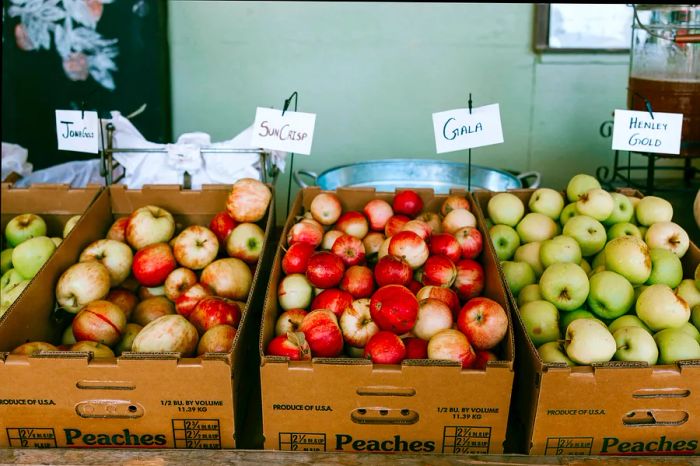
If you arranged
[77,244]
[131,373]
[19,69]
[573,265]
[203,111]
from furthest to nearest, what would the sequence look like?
[203,111] < [19,69] < [77,244] < [573,265] < [131,373]

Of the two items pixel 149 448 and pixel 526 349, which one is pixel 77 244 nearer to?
pixel 149 448

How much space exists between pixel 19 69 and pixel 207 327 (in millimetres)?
2582

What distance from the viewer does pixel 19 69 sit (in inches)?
135

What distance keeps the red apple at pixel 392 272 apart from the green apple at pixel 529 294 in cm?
29

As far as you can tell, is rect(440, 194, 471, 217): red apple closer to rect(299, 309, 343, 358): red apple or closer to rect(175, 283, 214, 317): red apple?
rect(299, 309, 343, 358): red apple

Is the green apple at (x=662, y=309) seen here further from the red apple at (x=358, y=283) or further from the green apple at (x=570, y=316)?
the red apple at (x=358, y=283)

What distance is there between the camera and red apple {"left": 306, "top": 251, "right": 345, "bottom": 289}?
1593mm

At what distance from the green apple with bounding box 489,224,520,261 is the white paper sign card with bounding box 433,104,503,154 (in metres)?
0.26

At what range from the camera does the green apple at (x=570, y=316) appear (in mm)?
1509

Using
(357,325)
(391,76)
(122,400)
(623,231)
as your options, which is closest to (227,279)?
(357,325)

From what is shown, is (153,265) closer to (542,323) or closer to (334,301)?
(334,301)

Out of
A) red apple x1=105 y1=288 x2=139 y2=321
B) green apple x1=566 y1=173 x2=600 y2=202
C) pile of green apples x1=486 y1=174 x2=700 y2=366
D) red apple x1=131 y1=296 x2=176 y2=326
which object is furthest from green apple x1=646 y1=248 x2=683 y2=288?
red apple x1=105 y1=288 x2=139 y2=321

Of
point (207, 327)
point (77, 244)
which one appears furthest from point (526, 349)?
point (77, 244)

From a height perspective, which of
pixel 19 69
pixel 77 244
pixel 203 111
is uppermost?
pixel 19 69
